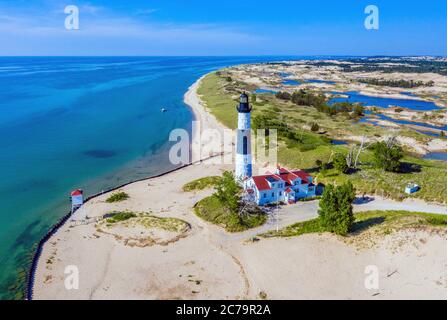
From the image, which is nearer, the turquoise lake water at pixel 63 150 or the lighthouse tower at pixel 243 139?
the turquoise lake water at pixel 63 150

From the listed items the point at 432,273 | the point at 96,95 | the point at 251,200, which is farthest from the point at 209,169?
the point at 96,95

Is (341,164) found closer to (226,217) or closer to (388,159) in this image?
(388,159)

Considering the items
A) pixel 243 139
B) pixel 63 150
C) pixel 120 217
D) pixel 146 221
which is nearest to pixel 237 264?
pixel 146 221

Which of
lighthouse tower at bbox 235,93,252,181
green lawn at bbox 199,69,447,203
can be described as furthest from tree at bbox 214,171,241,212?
green lawn at bbox 199,69,447,203

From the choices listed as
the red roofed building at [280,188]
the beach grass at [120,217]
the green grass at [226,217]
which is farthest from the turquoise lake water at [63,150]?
the red roofed building at [280,188]

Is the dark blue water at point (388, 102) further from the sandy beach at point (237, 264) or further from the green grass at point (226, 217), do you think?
the green grass at point (226, 217)

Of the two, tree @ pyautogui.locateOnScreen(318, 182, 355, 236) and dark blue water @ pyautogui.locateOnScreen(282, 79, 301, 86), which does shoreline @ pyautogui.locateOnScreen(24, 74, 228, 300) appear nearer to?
tree @ pyautogui.locateOnScreen(318, 182, 355, 236)
